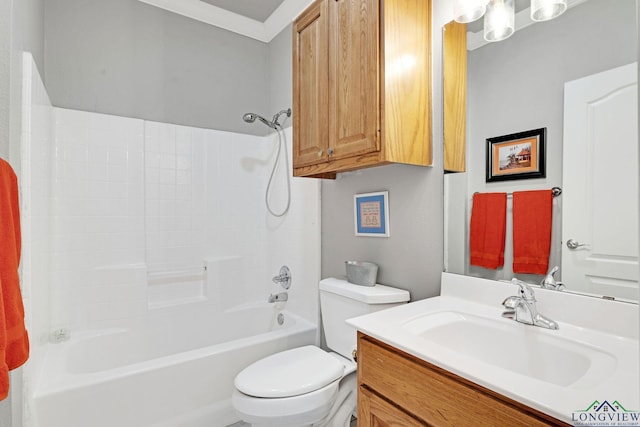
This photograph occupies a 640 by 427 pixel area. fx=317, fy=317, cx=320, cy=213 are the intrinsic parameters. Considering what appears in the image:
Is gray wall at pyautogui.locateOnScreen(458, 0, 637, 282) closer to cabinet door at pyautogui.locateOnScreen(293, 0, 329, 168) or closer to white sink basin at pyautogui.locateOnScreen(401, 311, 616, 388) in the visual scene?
white sink basin at pyautogui.locateOnScreen(401, 311, 616, 388)

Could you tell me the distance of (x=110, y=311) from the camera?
6.52 ft

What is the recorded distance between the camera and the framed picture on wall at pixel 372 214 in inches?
62.2

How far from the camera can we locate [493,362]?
38.3 inches

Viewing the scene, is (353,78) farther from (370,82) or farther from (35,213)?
(35,213)

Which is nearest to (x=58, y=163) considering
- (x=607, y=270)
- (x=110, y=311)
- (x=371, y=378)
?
(x=110, y=311)

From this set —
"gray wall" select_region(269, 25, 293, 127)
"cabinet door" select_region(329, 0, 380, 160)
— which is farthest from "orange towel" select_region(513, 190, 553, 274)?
"gray wall" select_region(269, 25, 293, 127)

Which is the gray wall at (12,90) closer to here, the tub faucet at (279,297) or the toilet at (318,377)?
the toilet at (318,377)

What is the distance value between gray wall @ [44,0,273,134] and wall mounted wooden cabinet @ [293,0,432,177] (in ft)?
3.82

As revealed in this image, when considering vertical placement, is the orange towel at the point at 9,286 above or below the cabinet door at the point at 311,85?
below

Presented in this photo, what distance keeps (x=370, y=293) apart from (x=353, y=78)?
94cm

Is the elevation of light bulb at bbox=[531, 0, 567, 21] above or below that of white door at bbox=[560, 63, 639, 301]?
above

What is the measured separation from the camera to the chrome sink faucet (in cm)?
94

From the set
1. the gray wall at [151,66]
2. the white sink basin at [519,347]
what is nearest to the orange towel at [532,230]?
the white sink basin at [519,347]

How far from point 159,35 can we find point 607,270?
275 cm
